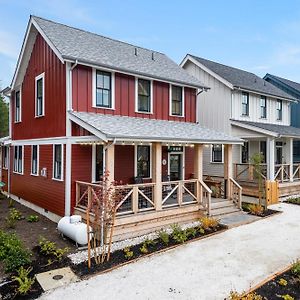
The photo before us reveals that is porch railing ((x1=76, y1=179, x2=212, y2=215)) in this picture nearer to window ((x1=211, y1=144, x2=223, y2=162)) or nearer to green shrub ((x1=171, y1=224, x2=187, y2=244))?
green shrub ((x1=171, y1=224, x2=187, y2=244))

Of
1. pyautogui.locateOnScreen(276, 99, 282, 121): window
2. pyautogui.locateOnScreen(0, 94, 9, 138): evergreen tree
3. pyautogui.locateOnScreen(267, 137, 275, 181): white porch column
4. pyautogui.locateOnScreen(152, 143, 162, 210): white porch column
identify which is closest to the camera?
pyautogui.locateOnScreen(152, 143, 162, 210): white porch column

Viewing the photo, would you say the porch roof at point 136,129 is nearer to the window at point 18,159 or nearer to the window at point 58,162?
the window at point 58,162

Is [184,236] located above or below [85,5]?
below

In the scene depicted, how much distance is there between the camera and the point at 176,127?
45.3ft

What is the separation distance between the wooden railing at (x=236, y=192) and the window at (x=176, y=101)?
444 centimetres

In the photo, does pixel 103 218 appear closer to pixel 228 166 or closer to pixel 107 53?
pixel 228 166

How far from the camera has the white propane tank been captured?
952 centimetres

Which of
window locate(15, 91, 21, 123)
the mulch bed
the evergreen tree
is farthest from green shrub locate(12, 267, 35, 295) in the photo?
the evergreen tree

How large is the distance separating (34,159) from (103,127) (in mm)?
6547

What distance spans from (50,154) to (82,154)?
215cm

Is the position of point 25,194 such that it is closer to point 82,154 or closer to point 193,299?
point 82,154

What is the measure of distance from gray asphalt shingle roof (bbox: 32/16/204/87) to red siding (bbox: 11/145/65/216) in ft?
14.1

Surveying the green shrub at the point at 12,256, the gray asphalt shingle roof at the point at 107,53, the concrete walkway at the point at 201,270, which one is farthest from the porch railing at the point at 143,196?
the gray asphalt shingle roof at the point at 107,53

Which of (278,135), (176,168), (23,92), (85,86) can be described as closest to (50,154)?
(85,86)
